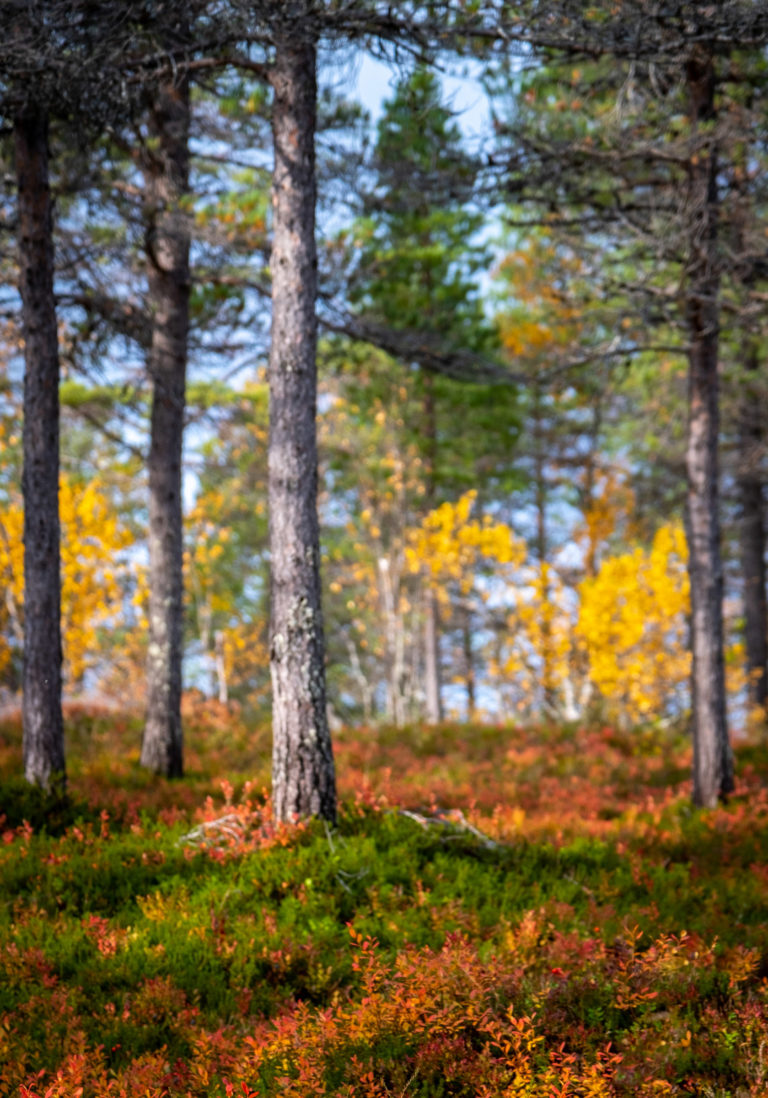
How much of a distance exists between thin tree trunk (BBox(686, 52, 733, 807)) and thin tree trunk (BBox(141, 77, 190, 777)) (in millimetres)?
5990

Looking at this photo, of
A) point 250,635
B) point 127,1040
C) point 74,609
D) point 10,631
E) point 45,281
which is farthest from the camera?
point 250,635

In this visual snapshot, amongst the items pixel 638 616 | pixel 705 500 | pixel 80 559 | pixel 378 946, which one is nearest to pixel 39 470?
pixel 378 946

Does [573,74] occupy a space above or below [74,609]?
above

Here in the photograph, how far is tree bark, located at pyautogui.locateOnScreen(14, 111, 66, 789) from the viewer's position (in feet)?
23.4

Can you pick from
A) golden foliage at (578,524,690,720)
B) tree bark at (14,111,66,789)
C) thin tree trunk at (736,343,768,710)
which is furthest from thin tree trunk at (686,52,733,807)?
tree bark at (14,111,66,789)

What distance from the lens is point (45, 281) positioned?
Result: 7.30 m

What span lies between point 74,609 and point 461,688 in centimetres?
1448

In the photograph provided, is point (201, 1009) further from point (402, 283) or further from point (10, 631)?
point (10, 631)

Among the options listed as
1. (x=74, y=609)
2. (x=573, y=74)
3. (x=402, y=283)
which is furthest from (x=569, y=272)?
(x=74, y=609)

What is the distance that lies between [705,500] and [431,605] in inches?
312

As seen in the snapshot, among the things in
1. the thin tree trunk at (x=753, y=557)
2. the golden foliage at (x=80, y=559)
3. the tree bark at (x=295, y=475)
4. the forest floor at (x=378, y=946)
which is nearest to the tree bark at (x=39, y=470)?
the forest floor at (x=378, y=946)

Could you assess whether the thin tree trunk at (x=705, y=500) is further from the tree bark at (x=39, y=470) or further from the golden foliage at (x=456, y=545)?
the tree bark at (x=39, y=470)

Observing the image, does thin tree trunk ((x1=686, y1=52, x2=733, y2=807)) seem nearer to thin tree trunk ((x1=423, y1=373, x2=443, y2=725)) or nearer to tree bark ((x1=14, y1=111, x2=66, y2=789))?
tree bark ((x1=14, y1=111, x2=66, y2=789))

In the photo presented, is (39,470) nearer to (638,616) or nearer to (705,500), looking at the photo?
(705,500)
